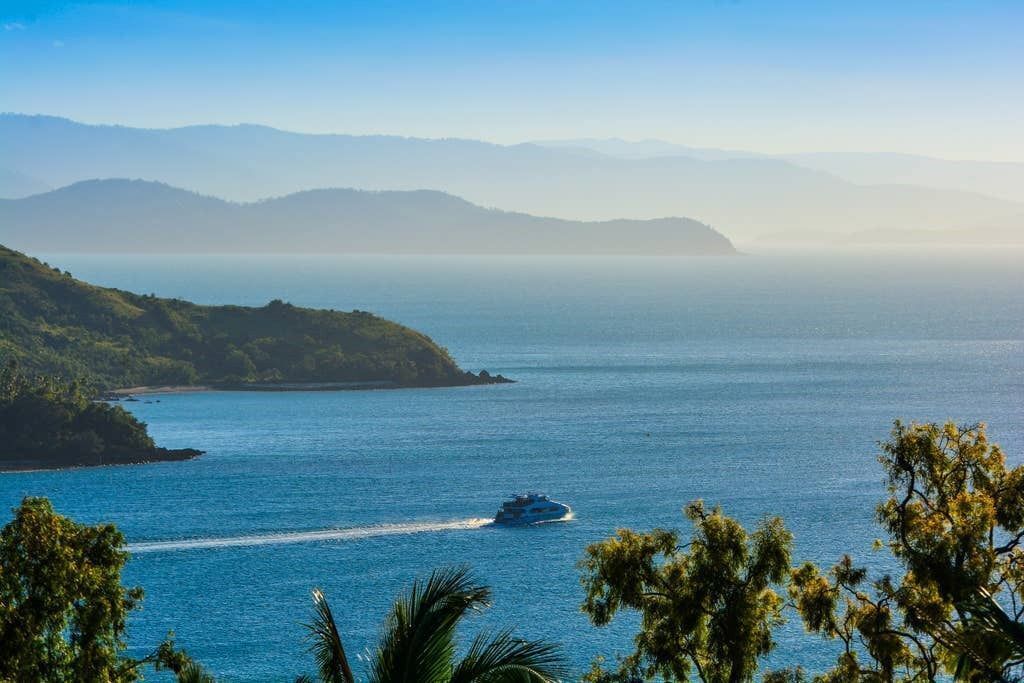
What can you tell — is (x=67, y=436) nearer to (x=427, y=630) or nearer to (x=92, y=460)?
(x=92, y=460)

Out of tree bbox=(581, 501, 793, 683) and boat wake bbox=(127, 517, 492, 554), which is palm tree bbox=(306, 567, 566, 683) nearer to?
tree bbox=(581, 501, 793, 683)

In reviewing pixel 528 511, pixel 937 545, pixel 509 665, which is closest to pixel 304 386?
pixel 528 511

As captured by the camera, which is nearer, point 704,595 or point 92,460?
point 704,595

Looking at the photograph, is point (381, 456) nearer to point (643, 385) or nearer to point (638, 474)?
point (638, 474)

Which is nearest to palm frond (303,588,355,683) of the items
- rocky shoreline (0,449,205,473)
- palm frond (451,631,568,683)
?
palm frond (451,631,568,683)

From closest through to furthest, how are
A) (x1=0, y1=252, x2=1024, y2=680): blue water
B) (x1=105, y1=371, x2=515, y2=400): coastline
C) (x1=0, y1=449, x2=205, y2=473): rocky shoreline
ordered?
(x1=0, y1=252, x2=1024, y2=680): blue water, (x1=0, y1=449, x2=205, y2=473): rocky shoreline, (x1=105, y1=371, x2=515, y2=400): coastline

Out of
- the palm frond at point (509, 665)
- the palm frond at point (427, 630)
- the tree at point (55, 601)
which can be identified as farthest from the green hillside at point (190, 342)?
the palm frond at point (509, 665)
